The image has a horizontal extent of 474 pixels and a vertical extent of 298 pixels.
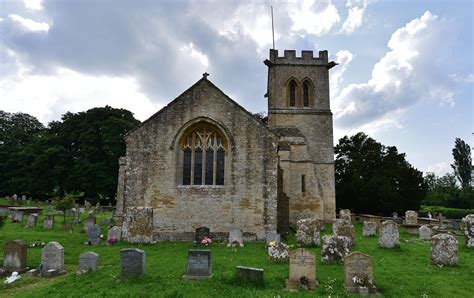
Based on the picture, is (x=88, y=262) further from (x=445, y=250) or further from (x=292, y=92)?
(x=292, y=92)

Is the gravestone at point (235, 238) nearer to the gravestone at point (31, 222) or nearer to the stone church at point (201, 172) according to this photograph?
the stone church at point (201, 172)

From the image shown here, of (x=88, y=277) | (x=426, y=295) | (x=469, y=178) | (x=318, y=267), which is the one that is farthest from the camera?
(x=469, y=178)

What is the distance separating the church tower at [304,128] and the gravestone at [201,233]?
34.0 ft

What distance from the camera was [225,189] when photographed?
615 inches

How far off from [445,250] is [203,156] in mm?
10191

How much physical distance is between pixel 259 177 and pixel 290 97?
14.1 m

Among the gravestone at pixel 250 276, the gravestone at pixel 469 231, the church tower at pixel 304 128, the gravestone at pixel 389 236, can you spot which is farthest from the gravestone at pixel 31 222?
Result: the gravestone at pixel 469 231

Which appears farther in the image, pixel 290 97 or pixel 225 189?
pixel 290 97

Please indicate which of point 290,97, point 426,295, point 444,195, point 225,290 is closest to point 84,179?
point 290,97

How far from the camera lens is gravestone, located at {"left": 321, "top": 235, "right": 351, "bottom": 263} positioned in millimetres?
10586

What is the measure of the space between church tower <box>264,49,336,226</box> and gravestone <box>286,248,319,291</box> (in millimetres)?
15978

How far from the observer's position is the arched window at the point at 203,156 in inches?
631

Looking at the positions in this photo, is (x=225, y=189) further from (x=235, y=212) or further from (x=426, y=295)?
(x=426, y=295)

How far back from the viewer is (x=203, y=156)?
53.1 feet
